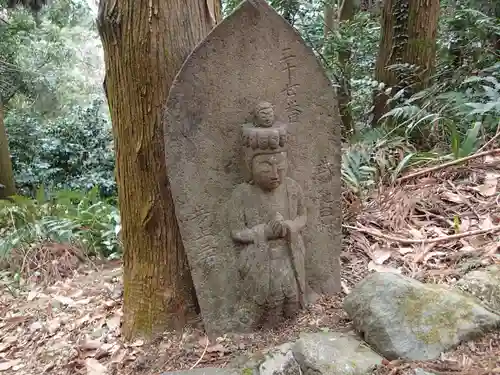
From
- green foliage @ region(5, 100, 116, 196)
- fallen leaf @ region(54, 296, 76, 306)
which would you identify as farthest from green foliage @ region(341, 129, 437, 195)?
green foliage @ region(5, 100, 116, 196)

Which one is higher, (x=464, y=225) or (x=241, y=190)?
(x=241, y=190)

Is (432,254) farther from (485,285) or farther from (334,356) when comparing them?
(334,356)

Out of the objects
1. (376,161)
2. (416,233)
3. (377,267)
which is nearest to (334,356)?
(377,267)

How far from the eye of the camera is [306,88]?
2672 millimetres

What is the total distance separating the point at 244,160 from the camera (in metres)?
2.55

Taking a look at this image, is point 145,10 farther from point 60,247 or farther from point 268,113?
point 60,247

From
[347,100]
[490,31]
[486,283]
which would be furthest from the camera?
[347,100]

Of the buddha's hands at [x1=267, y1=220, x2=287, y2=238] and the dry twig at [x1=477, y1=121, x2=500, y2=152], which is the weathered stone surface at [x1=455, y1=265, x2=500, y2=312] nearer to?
the buddha's hands at [x1=267, y1=220, x2=287, y2=238]

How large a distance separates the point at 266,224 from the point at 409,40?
12.1ft

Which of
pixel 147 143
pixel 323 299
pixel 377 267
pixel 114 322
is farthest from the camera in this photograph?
pixel 377 267

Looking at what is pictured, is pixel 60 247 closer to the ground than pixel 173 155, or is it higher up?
closer to the ground

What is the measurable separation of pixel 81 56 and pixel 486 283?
57.6 feet

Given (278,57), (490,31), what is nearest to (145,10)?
(278,57)

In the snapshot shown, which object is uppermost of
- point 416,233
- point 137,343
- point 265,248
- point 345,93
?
point 345,93
